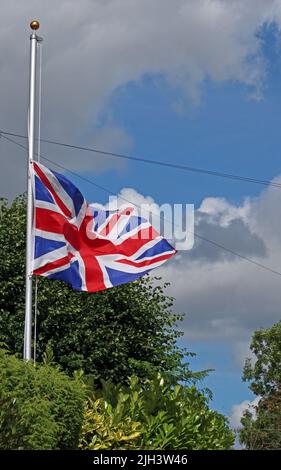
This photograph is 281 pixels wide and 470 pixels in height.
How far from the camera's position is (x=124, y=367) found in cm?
3550

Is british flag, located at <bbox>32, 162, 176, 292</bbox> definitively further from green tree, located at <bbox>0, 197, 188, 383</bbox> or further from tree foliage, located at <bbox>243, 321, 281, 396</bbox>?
tree foliage, located at <bbox>243, 321, 281, 396</bbox>

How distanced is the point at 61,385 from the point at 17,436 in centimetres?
282

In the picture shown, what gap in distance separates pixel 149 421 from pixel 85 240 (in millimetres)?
3841

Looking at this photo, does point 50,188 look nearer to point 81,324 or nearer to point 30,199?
point 30,199

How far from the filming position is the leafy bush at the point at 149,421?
15898mm

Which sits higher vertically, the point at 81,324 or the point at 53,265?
the point at 81,324

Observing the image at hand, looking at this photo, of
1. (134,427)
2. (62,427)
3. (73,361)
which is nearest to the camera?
(62,427)

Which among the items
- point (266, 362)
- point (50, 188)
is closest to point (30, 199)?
point (50, 188)

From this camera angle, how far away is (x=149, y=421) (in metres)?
16.9

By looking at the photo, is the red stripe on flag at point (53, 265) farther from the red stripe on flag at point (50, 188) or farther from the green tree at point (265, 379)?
the green tree at point (265, 379)

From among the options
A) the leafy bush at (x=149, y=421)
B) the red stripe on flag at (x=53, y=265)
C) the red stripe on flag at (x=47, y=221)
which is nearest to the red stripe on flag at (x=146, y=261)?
the red stripe on flag at (x=53, y=265)

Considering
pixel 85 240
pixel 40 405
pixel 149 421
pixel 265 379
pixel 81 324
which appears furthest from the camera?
pixel 265 379
